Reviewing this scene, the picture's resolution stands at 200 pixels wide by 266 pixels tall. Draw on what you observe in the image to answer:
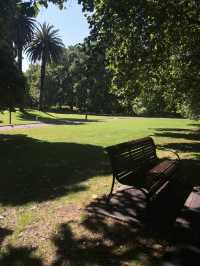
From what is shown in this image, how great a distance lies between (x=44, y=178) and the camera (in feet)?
28.5

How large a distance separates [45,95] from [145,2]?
76990mm

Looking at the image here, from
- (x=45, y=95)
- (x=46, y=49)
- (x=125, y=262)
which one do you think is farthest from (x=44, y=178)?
(x=45, y=95)

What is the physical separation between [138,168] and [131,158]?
29 cm

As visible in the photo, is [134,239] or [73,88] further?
[73,88]

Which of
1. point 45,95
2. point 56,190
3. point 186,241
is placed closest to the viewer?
point 186,241

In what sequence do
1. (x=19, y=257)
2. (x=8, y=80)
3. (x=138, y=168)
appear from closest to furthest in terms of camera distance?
(x=19, y=257), (x=138, y=168), (x=8, y=80)

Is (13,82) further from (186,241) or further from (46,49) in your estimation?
(46,49)

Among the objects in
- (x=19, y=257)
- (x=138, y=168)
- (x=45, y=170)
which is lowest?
(x=45, y=170)

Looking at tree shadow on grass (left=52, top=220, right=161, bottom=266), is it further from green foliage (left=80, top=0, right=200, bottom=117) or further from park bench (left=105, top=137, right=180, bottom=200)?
green foliage (left=80, top=0, right=200, bottom=117)

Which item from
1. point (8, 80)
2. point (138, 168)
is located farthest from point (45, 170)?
point (8, 80)

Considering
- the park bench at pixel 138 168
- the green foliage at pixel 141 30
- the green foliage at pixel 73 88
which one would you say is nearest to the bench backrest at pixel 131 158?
the park bench at pixel 138 168

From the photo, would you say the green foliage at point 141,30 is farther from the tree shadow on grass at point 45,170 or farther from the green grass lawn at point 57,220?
the green grass lawn at point 57,220

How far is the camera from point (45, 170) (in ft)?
32.0

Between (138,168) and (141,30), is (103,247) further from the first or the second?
(141,30)
